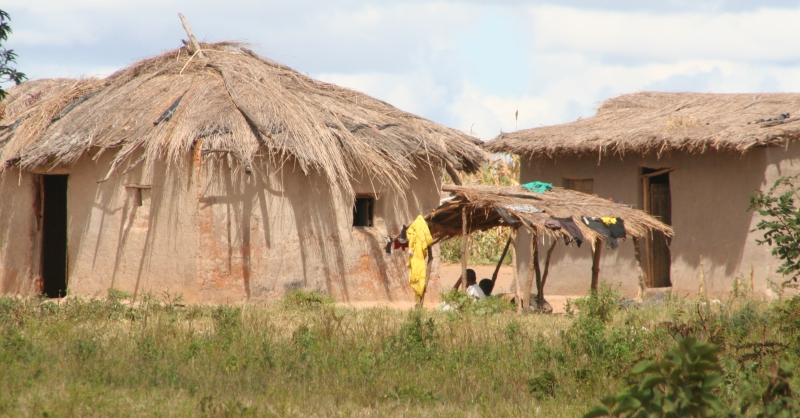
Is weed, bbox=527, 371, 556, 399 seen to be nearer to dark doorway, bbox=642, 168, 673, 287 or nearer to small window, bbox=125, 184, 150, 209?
small window, bbox=125, 184, 150, 209

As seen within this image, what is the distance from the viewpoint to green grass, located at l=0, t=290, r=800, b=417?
532 cm

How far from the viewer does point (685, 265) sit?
40.6 feet

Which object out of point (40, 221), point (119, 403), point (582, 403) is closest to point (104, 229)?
point (40, 221)

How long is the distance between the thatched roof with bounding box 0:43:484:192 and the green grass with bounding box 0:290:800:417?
2.32 meters

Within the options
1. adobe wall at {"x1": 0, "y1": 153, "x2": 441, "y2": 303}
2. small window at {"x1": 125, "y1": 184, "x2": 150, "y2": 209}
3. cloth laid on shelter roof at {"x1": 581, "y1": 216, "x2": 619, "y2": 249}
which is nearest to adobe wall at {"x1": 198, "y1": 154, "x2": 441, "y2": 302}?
adobe wall at {"x1": 0, "y1": 153, "x2": 441, "y2": 303}

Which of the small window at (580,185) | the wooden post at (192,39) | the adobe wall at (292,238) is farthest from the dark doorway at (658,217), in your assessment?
the wooden post at (192,39)

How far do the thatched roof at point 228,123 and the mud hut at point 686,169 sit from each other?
178 centimetres

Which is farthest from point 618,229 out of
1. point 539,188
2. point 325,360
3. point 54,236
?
point 54,236

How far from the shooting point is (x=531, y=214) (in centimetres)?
1023

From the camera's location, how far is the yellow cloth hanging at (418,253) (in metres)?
10.4

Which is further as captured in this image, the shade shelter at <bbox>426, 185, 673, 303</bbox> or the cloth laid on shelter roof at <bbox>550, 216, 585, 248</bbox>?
the shade shelter at <bbox>426, 185, 673, 303</bbox>

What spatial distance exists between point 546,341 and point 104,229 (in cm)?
587

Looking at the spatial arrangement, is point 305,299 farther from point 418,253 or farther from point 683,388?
point 683,388

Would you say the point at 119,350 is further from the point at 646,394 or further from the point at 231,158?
the point at 646,394
